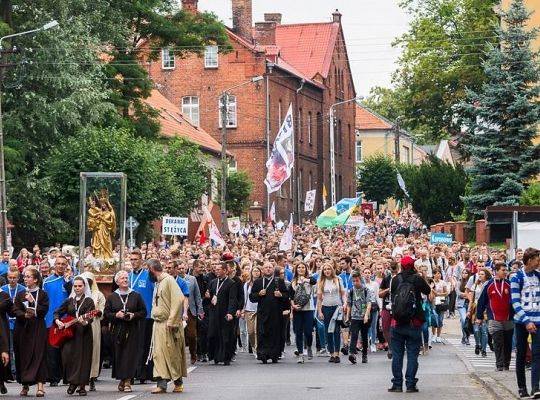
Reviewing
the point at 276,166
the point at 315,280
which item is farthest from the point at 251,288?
the point at 276,166

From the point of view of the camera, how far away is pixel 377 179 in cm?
11175

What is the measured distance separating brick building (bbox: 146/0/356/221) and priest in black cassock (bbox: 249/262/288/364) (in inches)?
2032

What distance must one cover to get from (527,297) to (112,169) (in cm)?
3272

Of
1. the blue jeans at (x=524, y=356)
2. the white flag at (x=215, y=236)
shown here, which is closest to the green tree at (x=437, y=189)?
the white flag at (x=215, y=236)

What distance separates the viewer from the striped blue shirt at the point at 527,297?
18109mm

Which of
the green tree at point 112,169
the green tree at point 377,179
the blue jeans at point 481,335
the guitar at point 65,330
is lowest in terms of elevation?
the blue jeans at point 481,335

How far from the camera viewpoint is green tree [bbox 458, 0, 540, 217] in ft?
166

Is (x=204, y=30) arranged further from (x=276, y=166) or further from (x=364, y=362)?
(x=364, y=362)

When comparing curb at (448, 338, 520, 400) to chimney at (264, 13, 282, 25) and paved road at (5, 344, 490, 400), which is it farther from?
chimney at (264, 13, 282, 25)

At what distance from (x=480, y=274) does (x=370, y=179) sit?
8523 centimetres

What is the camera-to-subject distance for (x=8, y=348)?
778 inches

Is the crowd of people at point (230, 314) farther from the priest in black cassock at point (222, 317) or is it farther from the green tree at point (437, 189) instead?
the green tree at point (437, 189)

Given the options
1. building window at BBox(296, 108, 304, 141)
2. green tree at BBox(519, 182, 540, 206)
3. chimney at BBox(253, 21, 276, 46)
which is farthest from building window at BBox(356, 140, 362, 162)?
green tree at BBox(519, 182, 540, 206)

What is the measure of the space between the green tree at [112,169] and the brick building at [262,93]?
25.1m
